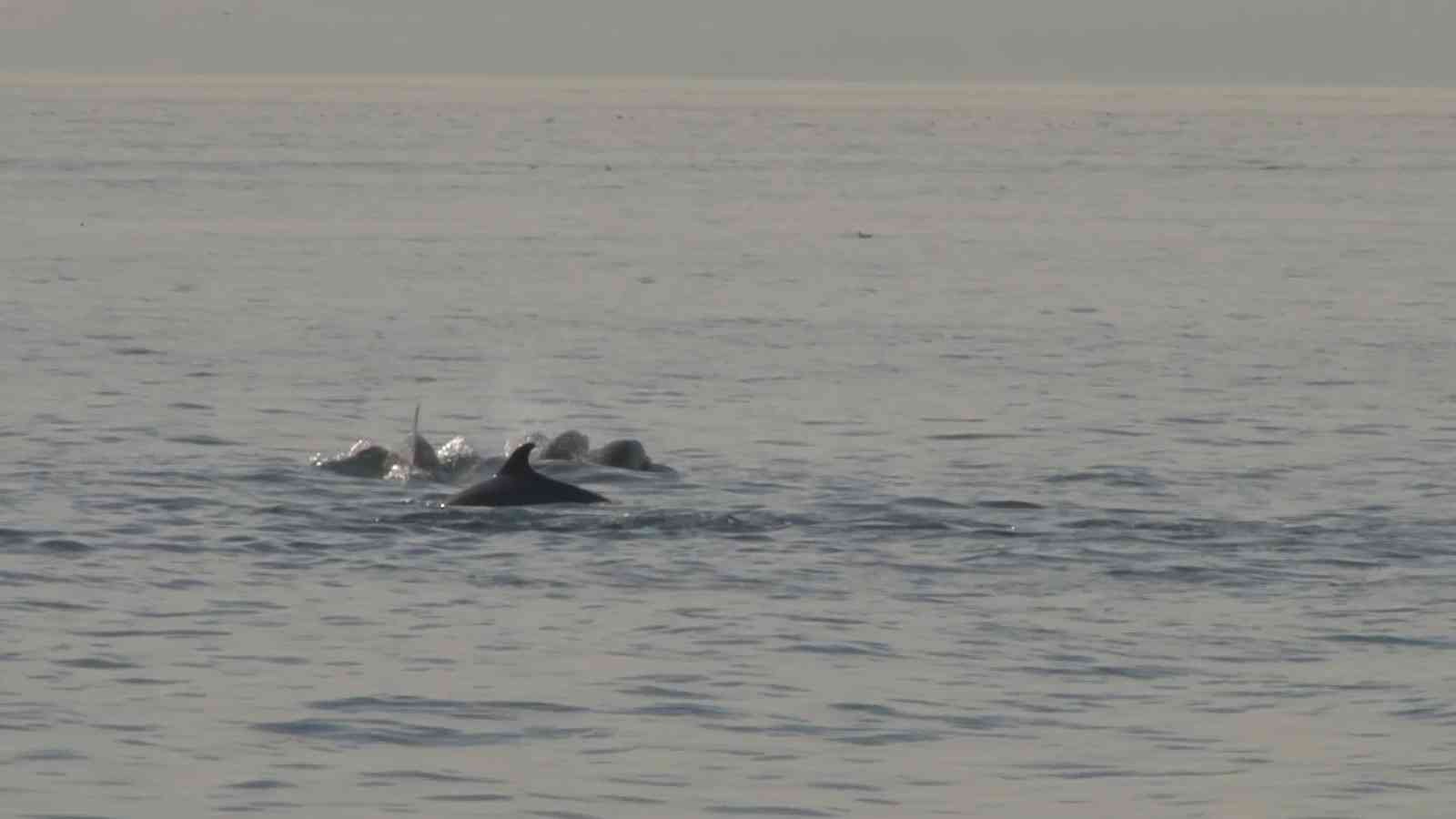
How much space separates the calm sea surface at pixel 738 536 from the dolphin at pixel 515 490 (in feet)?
1.03

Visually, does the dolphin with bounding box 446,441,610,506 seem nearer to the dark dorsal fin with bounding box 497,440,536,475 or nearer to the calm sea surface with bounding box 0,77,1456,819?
the dark dorsal fin with bounding box 497,440,536,475

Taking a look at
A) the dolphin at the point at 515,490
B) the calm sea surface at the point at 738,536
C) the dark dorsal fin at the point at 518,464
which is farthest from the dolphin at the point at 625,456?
the dark dorsal fin at the point at 518,464

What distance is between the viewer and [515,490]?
20.3 m

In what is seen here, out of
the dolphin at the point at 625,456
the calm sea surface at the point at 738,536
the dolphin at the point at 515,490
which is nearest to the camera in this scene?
the calm sea surface at the point at 738,536

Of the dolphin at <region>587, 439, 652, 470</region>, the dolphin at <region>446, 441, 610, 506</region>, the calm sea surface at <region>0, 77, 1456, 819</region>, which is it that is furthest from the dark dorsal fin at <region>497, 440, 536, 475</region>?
the dolphin at <region>587, 439, 652, 470</region>

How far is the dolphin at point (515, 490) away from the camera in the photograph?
20.2 m

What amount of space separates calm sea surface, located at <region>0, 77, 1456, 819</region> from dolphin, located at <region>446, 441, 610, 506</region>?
314mm

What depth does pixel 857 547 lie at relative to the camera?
61.6ft

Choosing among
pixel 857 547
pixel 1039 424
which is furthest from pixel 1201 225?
pixel 857 547

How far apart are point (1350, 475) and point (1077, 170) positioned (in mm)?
66262

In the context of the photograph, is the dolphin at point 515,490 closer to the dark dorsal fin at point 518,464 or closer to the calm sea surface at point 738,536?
the dark dorsal fin at point 518,464

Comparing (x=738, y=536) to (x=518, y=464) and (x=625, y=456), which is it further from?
(x=625, y=456)

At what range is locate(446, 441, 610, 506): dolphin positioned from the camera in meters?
20.2

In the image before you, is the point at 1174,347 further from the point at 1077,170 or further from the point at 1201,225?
the point at 1077,170
